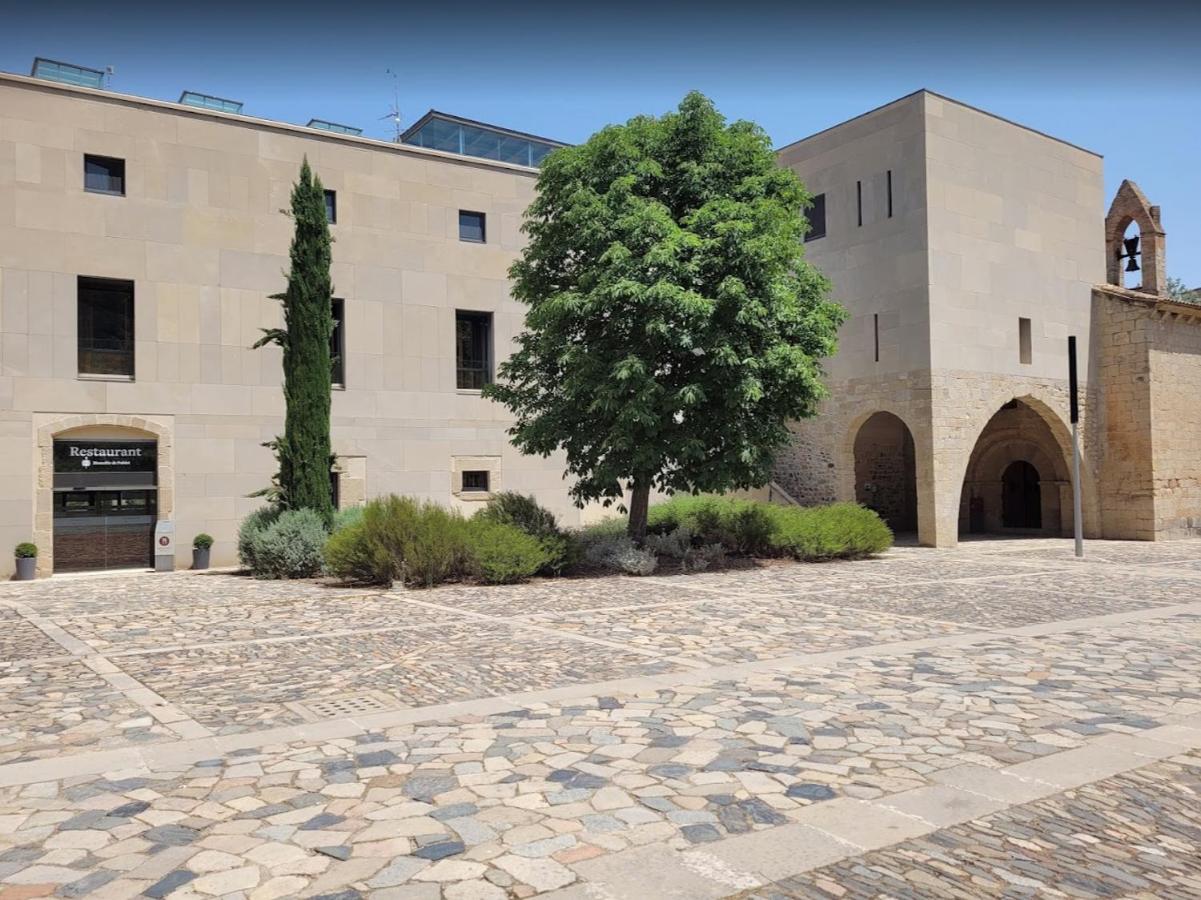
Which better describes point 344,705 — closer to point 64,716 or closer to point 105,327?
point 64,716

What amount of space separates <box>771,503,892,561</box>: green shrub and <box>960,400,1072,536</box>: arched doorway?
10703mm

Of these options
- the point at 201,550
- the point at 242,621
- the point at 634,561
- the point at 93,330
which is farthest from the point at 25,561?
the point at 634,561

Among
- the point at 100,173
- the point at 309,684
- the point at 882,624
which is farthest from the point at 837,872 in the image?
the point at 100,173

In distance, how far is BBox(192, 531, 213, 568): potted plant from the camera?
20.1 metres

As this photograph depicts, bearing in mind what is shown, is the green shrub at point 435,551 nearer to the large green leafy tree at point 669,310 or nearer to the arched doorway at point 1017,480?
the large green leafy tree at point 669,310

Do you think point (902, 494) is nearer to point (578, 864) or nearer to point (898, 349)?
point (898, 349)

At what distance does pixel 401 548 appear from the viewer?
15.3 metres

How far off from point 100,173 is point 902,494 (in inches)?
940

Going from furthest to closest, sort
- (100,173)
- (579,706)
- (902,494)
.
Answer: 1. (902,494)
2. (100,173)
3. (579,706)

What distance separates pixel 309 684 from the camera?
7570mm

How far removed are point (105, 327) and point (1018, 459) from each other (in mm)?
26387

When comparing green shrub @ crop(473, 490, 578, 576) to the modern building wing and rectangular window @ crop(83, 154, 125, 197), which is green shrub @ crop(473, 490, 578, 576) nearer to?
rectangular window @ crop(83, 154, 125, 197)

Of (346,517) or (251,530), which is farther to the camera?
(346,517)

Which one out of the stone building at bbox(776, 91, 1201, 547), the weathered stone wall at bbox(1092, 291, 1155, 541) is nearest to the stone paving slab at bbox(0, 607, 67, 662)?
the stone building at bbox(776, 91, 1201, 547)
